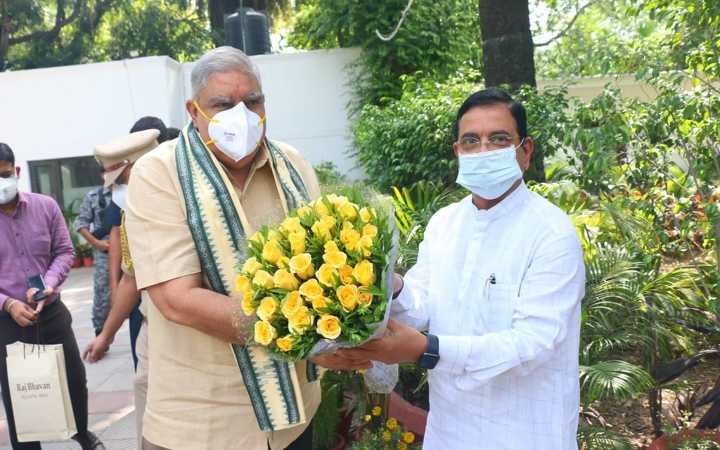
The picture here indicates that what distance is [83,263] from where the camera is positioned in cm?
1446

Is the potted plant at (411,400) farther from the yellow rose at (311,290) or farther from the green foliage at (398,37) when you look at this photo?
the green foliage at (398,37)

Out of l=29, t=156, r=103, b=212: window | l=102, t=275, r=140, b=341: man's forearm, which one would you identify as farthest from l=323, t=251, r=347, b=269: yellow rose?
l=29, t=156, r=103, b=212: window

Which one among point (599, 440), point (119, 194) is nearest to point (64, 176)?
point (119, 194)

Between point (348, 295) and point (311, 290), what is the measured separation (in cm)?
9

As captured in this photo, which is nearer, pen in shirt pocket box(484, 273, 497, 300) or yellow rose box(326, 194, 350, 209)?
yellow rose box(326, 194, 350, 209)

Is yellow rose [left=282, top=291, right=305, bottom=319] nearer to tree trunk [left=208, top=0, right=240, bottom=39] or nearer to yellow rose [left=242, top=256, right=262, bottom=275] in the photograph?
yellow rose [left=242, top=256, right=262, bottom=275]

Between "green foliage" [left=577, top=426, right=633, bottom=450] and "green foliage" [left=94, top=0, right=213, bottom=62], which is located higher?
"green foliage" [left=94, top=0, right=213, bottom=62]

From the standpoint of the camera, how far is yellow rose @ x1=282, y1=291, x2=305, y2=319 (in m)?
1.56

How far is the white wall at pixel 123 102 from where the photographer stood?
43.5ft

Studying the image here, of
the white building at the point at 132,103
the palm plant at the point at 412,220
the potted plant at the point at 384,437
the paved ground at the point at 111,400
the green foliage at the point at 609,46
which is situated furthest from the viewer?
the white building at the point at 132,103

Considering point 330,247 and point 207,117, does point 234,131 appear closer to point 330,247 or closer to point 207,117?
point 207,117

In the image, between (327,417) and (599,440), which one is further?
(327,417)

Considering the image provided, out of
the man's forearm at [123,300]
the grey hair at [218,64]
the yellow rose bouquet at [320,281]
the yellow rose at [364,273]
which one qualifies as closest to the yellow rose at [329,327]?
the yellow rose bouquet at [320,281]

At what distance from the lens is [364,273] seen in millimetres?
1573
